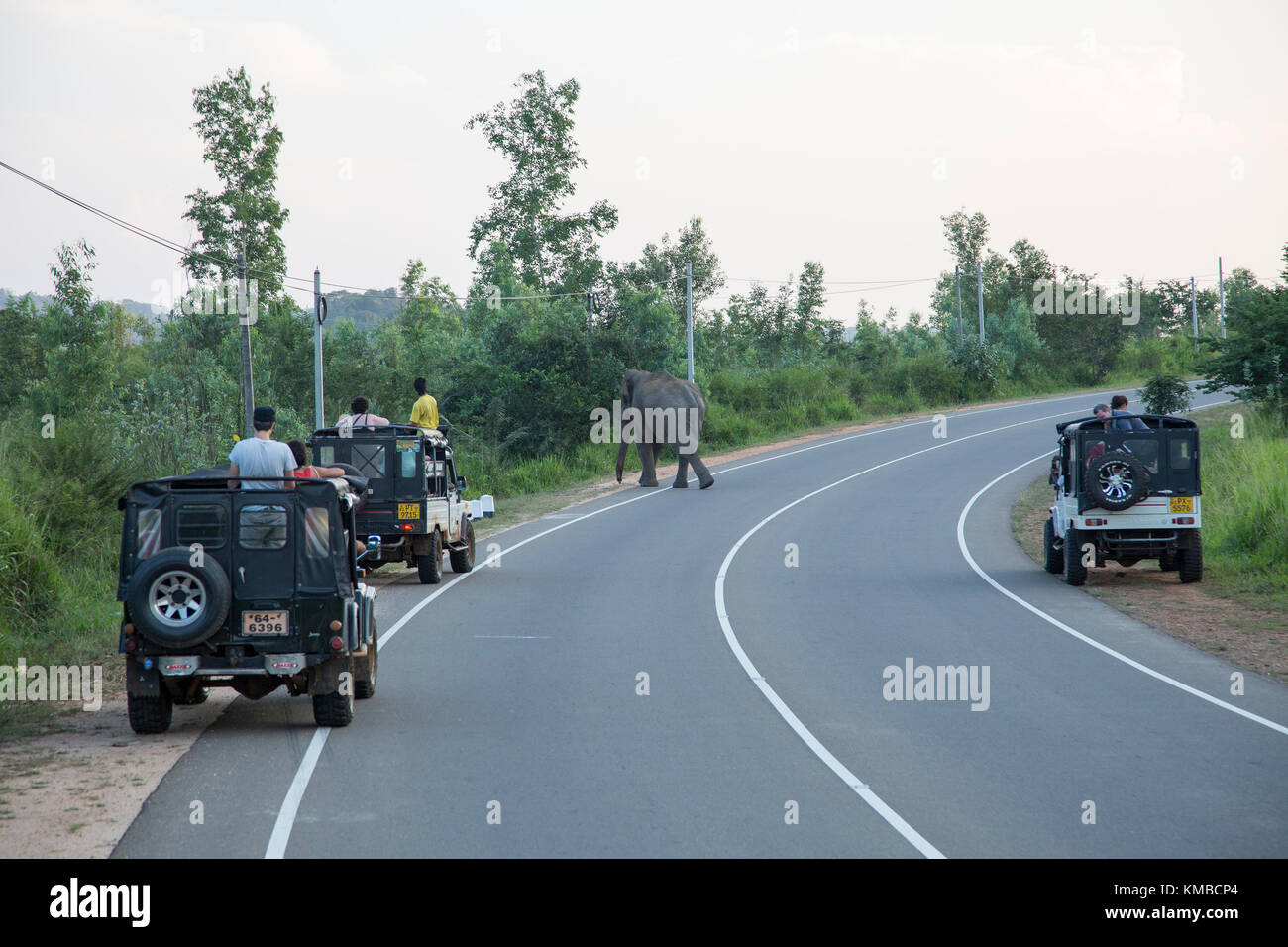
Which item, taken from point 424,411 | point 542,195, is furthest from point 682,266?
point 424,411

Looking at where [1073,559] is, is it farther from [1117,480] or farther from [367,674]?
[367,674]

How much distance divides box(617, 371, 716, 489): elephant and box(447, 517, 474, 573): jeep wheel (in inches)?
493

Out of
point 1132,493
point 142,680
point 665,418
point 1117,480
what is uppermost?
point 665,418

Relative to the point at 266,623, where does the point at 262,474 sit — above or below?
above

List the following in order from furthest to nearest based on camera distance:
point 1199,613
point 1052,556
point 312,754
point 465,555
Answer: point 1052,556 < point 465,555 < point 1199,613 < point 312,754

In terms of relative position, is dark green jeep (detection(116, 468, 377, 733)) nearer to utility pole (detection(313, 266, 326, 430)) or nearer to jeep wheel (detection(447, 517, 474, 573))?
jeep wheel (detection(447, 517, 474, 573))

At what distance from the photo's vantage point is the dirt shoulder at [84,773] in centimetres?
738

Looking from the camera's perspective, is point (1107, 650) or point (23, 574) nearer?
point (1107, 650)

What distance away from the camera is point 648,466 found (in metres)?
33.8

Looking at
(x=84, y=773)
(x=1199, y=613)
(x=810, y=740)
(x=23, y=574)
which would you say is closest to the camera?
(x=84, y=773)

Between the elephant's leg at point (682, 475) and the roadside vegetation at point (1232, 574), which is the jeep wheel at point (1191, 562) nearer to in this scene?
the roadside vegetation at point (1232, 574)

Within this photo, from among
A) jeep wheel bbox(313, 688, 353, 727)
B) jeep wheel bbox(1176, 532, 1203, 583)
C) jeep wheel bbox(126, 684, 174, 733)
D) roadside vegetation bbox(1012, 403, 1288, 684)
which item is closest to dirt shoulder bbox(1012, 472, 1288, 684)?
roadside vegetation bbox(1012, 403, 1288, 684)

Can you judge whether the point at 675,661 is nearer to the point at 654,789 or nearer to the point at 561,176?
the point at 654,789

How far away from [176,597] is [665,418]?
79.7 feet
